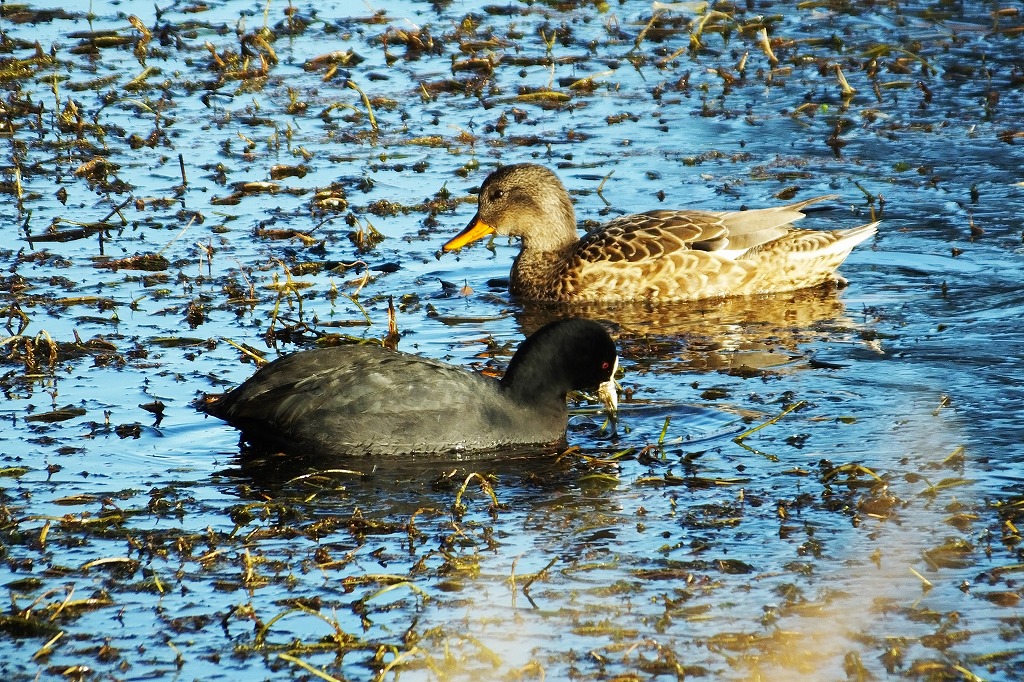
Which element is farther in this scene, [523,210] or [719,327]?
[523,210]

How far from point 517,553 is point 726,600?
3.19 ft

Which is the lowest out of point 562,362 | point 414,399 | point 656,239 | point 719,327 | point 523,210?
point 719,327

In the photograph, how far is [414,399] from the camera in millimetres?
7715

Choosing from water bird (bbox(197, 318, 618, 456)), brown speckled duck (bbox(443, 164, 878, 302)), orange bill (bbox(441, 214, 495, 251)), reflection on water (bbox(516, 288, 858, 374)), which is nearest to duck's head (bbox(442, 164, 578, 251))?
orange bill (bbox(441, 214, 495, 251))

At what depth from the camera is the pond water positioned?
579 centimetres

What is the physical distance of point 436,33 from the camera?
1700 cm

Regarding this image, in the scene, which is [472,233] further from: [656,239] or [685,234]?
[685,234]

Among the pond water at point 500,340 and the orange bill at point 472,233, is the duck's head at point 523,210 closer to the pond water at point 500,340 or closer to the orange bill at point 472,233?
the orange bill at point 472,233

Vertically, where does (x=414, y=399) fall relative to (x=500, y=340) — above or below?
above

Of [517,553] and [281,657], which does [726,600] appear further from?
[281,657]

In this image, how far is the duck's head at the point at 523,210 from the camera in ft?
36.7

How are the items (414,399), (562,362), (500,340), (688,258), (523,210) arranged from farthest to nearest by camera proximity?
(523,210) → (688,258) → (500,340) → (562,362) → (414,399)

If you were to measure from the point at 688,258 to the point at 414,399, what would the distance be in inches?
142

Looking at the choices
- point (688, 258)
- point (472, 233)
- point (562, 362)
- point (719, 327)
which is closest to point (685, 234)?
point (688, 258)
